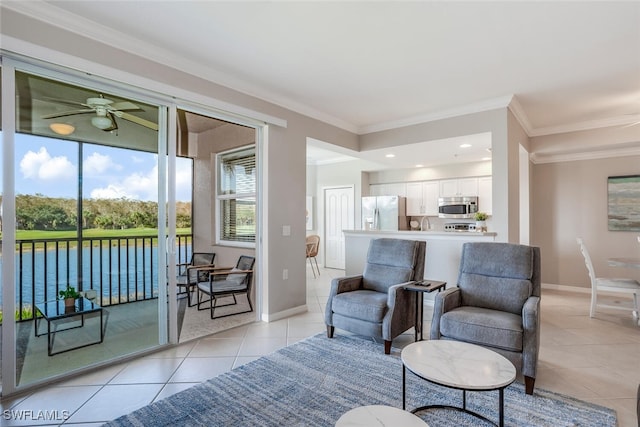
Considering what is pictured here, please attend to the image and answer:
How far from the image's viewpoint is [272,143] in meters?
3.79

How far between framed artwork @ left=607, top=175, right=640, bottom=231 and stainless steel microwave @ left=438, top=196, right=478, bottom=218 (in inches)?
77.5

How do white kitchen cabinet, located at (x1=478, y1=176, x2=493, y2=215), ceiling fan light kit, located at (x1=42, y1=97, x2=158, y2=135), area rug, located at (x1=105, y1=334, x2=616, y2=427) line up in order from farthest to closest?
white kitchen cabinet, located at (x1=478, y1=176, x2=493, y2=215) < ceiling fan light kit, located at (x1=42, y1=97, x2=158, y2=135) < area rug, located at (x1=105, y1=334, x2=616, y2=427)

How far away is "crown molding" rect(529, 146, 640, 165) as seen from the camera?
4918 mm

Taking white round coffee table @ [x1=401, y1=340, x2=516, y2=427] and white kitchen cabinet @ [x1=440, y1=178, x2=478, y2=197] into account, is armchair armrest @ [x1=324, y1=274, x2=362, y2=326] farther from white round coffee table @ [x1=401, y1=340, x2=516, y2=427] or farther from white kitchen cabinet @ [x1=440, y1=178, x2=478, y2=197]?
white kitchen cabinet @ [x1=440, y1=178, x2=478, y2=197]

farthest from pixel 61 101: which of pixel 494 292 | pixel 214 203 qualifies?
pixel 494 292

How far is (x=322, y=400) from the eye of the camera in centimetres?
213

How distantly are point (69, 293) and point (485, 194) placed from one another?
647 centimetres

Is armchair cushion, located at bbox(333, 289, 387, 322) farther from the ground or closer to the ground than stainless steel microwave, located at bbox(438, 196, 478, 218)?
Result: closer to the ground

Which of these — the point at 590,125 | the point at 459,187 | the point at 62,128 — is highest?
the point at 590,125

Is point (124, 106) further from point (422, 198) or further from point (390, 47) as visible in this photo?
point (422, 198)

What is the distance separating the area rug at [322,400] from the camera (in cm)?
191

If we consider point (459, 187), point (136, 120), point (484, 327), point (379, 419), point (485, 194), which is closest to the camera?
point (379, 419)

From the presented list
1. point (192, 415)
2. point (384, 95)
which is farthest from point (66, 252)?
point (384, 95)

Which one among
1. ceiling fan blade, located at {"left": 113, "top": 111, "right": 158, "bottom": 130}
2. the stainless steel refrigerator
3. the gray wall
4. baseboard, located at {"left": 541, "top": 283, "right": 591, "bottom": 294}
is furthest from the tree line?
baseboard, located at {"left": 541, "top": 283, "right": 591, "bottom": 294}
